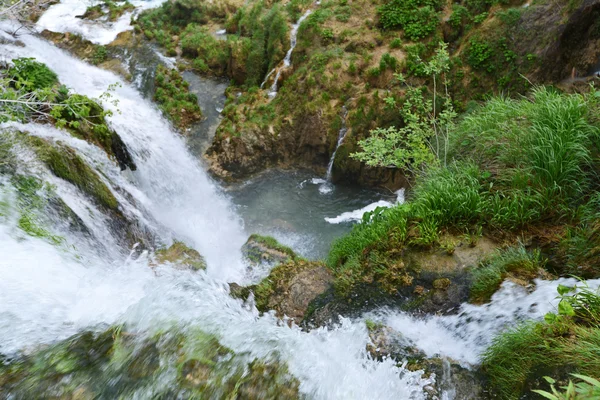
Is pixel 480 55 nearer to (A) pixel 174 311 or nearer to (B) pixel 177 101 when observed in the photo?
(B) pixel 177 101

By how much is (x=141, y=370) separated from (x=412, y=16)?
1092 cm

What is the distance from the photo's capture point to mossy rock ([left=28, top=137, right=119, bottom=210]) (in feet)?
18.3

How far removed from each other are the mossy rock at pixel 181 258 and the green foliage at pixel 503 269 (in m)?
4.05

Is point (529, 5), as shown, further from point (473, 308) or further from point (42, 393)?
point (42, 393)

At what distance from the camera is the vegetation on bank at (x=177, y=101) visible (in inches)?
457

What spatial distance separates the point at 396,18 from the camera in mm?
10328

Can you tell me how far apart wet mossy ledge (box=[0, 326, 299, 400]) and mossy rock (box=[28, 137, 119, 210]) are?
3.30 meters

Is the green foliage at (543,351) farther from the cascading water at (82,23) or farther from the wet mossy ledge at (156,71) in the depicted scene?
the cascading water at (82,23)

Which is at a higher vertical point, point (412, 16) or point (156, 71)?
point (412, 16)

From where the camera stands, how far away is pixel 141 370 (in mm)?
3041

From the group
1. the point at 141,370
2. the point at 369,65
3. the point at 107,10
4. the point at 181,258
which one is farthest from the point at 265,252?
the point at 107,10

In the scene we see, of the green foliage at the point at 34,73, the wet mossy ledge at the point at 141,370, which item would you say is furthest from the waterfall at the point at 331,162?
the wet mossy ledge at the point at 141,370

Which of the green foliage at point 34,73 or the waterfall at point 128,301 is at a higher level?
the green foliage at point 34,73

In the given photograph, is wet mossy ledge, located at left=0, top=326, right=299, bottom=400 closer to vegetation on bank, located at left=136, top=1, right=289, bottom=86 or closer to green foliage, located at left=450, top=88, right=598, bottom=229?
green foliage, located at left=450, top=88, right=598, bottom=229
